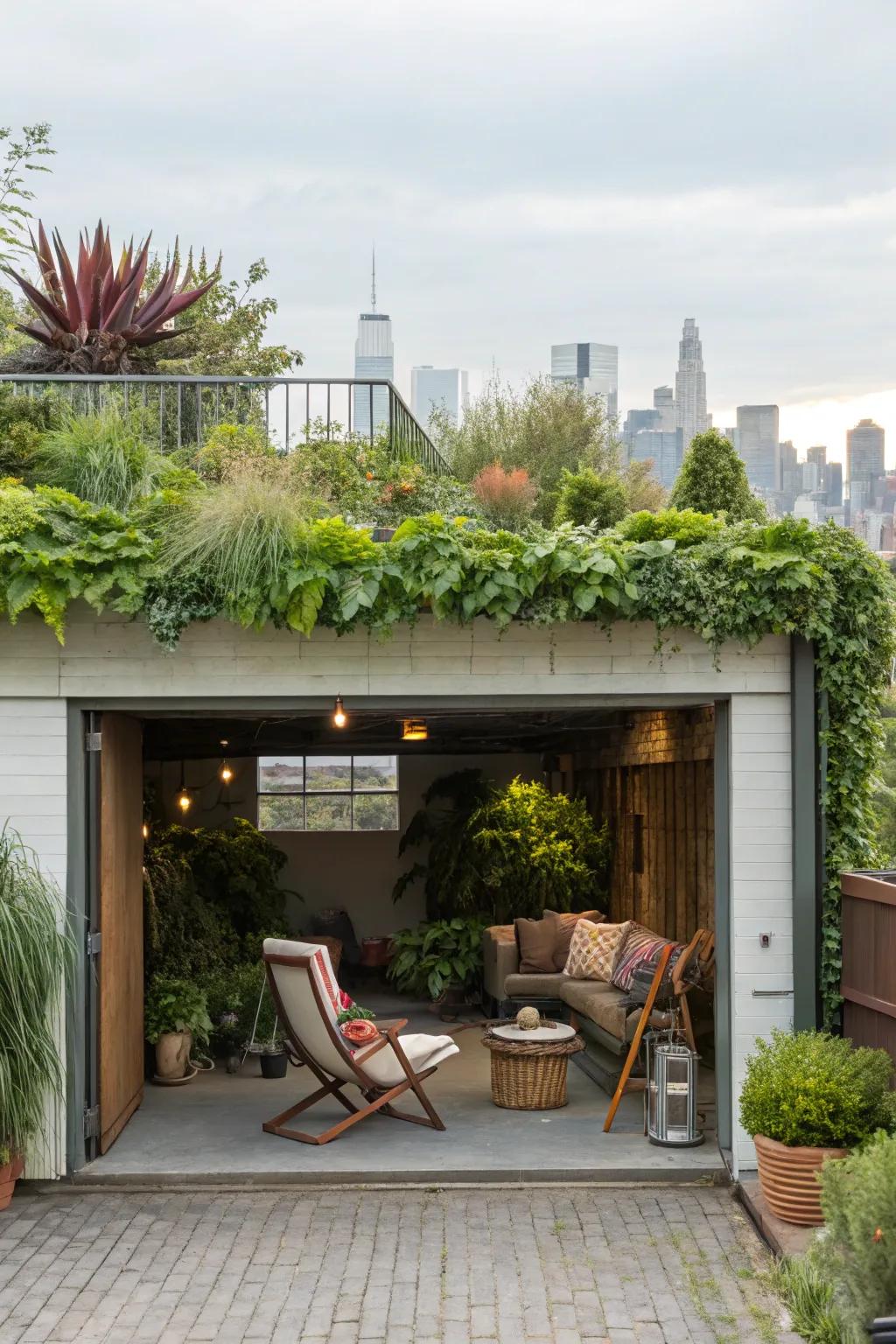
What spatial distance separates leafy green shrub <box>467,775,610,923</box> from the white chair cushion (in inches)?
151

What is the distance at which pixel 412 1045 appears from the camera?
7250 mm

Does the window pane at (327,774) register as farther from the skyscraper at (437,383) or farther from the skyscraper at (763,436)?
the skyscraper at (437,383)

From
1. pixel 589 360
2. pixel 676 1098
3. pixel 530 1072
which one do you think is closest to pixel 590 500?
pixel 530 1072

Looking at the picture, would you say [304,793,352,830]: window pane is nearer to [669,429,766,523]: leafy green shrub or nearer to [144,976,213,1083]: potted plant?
[669,429,766,523]: leafy green shrub

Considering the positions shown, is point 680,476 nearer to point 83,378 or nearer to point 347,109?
point 83,378

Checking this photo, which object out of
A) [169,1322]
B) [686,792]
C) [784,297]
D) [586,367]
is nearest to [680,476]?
[686,792]

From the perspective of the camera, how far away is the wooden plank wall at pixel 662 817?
339 inches

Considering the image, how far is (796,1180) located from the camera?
18.0ft

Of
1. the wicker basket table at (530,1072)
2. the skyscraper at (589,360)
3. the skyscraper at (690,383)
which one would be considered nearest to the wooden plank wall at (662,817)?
the wicker basket table at (530,1072)

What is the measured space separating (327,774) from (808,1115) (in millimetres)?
8783

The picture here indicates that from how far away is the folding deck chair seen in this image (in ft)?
22.6

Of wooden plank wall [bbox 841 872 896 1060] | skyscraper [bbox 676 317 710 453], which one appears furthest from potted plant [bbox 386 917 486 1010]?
skyscraper [bbox 676 317 710 453]

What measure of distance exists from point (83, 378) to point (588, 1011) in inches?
216

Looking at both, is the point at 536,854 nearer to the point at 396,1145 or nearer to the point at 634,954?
the point at 634,954
